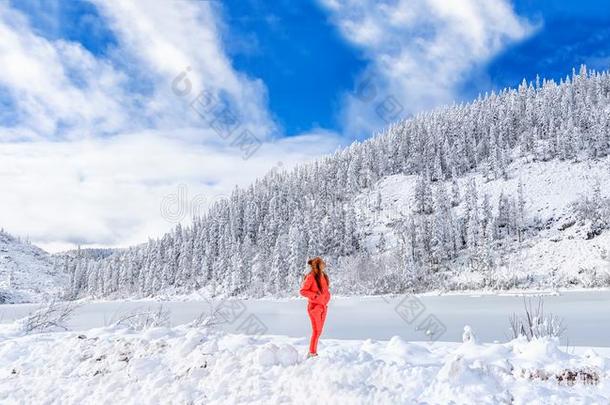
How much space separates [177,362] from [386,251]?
3072 inches

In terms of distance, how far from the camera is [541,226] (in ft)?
251

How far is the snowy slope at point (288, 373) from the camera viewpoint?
6.23 m

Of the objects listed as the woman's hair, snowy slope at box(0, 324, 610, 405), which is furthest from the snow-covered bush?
the woman's hair

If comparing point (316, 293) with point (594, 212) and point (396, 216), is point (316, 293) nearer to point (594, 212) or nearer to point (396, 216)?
point (594, 212)

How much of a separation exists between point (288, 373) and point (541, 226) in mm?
79753

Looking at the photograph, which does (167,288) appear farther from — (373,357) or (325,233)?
(373,357)

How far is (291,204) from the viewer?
378 ft

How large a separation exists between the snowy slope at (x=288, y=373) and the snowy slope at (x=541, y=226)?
2198 inches

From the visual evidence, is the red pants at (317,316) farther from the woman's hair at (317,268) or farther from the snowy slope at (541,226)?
the snowy slope at (541,226)

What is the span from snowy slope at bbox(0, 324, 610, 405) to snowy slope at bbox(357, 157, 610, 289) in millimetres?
55833

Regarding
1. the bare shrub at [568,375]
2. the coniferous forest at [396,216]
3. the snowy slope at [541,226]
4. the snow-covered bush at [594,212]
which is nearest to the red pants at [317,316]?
the bare shrub at [568,375]

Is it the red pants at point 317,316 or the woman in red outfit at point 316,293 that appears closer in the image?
the red pants at point 317,316

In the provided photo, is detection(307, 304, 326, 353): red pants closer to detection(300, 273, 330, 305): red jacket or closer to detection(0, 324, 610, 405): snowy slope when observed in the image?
detection(300, 273, 330, 305): red jacket

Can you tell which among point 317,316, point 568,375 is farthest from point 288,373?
point 568,375
